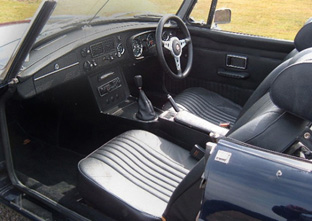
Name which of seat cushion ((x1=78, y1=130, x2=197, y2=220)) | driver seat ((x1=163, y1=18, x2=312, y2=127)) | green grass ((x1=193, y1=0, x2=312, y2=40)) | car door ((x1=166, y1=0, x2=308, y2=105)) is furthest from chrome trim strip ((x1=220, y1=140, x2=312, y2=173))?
green grass ((x1=193, y1=0, x2=312, y2=40))

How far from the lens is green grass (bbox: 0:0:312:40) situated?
2.09 meters

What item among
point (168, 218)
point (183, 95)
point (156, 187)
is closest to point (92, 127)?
point (183, 95)

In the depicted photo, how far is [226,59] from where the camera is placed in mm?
3295

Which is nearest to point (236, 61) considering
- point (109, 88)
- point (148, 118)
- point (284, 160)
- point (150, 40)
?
point (150, 40)

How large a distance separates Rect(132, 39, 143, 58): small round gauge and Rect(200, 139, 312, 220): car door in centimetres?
192

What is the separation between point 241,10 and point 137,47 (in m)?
2.02

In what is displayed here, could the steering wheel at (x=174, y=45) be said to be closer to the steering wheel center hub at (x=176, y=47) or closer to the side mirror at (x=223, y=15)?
the steering wheel center hub at (x=176, y=47)

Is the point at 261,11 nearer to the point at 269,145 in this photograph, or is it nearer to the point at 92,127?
the point at 92,127

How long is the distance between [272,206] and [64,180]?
1.77 meters

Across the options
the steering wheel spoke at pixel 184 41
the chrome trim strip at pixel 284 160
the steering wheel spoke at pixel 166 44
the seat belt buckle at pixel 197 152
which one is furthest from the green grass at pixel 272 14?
the chrome trim strip at pixel 284 160

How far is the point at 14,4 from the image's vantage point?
2086 millimetres

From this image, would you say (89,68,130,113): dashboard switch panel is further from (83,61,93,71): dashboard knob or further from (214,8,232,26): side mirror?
(214,8,232,26): side mirror

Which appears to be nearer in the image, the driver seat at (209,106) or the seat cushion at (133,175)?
the seat cushion at (133,175)

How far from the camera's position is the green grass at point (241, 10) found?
2086mm
